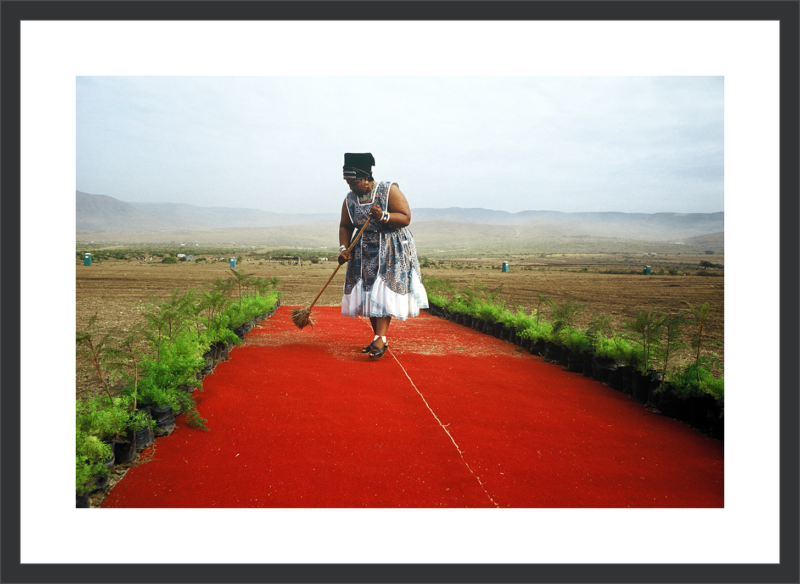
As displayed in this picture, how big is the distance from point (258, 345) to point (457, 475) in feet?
11.5

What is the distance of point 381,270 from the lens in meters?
4.79

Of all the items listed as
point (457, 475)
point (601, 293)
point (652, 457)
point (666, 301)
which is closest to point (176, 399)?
point (457, 475)

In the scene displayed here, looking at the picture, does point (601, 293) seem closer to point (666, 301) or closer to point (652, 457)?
point (666, 301)

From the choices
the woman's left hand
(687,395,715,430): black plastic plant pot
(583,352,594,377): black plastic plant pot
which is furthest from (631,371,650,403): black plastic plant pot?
the woman's left hand

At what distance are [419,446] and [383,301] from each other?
2257 millimetres

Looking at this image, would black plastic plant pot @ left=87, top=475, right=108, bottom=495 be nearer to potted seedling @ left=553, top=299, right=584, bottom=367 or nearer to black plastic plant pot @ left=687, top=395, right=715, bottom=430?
black plastic plant pot @ left=687, top=395, right=715, bottom=430

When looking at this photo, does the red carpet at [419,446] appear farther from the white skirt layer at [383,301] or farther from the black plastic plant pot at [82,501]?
the white skirt layer at [383,301]

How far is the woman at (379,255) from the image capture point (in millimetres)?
4727

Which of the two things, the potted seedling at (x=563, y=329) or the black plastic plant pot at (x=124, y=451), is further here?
the potted seedling at (x=563, y=329)

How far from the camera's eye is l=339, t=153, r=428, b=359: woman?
15.5 ft

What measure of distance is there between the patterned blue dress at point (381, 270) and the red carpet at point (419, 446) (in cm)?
73

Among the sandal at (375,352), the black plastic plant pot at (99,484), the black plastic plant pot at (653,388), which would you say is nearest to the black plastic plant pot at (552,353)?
the black plastic plant pot at (653,388)

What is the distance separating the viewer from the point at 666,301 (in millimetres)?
14664

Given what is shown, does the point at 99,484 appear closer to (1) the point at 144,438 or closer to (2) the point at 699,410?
(1) the point at 144,438
